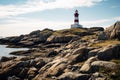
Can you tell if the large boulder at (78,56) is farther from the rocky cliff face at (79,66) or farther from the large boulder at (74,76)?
the large boulder at (74,76)

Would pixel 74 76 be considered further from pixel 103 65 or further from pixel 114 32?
pixel 114 32

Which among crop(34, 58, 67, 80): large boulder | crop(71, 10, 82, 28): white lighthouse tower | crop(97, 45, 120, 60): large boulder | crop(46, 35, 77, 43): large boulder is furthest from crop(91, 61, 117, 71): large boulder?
crop(71, 10, 82, 28): white lighthouse tower

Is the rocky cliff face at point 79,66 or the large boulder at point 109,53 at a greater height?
the large boulder at point 109,53

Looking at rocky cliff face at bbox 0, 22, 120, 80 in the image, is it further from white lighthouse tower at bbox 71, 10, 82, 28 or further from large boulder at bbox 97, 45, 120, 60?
white lighthouse tower at bbox 71, 10, 82, 28

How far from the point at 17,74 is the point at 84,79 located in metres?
18.8

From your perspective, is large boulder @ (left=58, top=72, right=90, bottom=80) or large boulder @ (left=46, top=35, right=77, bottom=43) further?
large boulder @ (left=46, top=35, right=77, bottom=43)

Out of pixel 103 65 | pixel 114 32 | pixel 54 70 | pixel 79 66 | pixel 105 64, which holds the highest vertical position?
pixel 114 32

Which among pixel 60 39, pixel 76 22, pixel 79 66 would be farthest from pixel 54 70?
pixel 76 22

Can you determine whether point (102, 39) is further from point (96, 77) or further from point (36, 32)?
point (36, 32)

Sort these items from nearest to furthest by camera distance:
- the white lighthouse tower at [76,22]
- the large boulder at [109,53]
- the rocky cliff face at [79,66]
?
the rocky cliff face at [79,66] → the large boulder at [109,53] → the white lighthouse tower at [76,22]

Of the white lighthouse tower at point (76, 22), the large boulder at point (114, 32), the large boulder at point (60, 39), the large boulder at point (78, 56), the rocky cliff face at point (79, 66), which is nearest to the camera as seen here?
the rocky cliff face at point (79, 66)

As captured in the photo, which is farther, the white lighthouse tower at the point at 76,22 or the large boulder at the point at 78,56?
the white lighthouse tower at the point at 76,22

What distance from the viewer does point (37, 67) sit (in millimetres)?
50281

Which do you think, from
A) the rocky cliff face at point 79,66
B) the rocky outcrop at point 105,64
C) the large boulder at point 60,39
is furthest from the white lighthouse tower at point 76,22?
the rocky outcrop at point 105,64
